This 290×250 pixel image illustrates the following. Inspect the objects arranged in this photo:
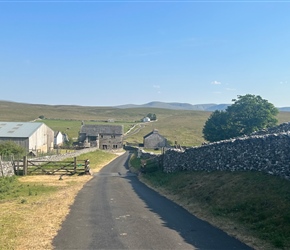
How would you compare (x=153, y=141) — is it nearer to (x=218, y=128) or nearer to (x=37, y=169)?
(x=218, y=128)

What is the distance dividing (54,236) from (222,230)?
5.87m

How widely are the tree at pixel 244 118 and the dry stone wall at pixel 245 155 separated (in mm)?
39728

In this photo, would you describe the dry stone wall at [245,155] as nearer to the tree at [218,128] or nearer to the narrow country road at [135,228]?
the narrow country road at [135,228]

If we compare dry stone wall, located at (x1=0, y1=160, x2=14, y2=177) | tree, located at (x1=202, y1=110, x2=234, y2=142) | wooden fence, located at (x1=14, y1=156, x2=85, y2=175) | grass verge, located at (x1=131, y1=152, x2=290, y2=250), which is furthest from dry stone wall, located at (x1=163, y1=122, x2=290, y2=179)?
tree, located at (x1=202, y1=110, x2=234, y2=142)

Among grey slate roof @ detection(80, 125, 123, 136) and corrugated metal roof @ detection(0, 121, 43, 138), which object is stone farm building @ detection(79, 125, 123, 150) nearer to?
grey slate roof @ detection(80, 125, 123, 136)

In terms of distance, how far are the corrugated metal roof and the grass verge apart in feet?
147

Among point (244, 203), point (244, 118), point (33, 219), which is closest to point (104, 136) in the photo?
point (244, 118)

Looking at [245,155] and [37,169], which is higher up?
[245,155]

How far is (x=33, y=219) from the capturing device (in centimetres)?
1440

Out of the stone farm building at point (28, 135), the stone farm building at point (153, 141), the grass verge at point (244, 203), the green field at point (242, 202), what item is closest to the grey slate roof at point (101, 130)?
the stone farm building at point (153, 141)

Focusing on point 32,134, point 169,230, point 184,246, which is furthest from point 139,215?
point 32,134

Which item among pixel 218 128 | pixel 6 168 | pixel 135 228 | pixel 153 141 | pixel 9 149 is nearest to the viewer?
pixel 135 228

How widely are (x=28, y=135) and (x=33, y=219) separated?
4789 cm

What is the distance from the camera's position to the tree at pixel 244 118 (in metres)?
65.1
